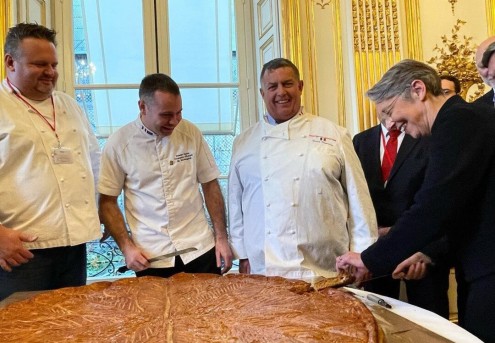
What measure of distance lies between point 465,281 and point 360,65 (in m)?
1.96

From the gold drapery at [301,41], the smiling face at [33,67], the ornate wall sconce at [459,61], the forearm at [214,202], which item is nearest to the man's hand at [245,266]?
the forearm at [214,202]

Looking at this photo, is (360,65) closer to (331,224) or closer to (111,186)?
(331,224)

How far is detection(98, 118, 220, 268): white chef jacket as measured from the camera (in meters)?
1.78

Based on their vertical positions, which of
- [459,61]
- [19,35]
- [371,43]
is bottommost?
[19,35]

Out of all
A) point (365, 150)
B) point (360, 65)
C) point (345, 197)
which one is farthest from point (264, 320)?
point (360, 65)

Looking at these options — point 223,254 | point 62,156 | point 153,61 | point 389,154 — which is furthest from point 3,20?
point 389,154

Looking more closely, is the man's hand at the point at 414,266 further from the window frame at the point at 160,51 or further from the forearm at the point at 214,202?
the window frame at the point at 160,51

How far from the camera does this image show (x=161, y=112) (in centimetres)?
176

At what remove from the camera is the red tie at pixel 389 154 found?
2031 millimetres

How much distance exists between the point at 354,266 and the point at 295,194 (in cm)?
42

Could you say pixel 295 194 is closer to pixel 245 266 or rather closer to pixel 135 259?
pixel 245 266

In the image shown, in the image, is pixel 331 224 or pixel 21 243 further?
pixel 331 224

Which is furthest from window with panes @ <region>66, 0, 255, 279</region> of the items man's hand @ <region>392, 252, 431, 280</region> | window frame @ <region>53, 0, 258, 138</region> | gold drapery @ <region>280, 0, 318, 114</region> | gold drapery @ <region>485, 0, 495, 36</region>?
man's hand @ <region>392, 252, 431, 280</region>

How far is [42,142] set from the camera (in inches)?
65.1
